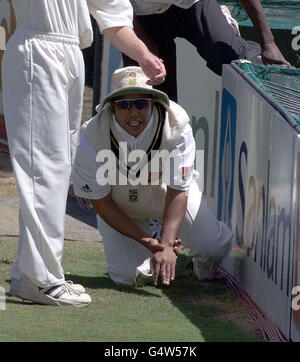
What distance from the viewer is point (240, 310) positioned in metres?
3.82

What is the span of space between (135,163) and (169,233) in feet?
1.14

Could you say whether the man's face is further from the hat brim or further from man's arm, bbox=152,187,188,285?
man's arm, bbox=152,187,188,285

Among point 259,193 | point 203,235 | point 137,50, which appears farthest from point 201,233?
point 137,50

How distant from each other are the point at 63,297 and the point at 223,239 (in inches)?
38.6

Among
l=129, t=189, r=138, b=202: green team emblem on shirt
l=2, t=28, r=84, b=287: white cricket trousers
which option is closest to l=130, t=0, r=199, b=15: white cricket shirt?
l=129, t=189, r=138, b=202: green team emblem on shirt

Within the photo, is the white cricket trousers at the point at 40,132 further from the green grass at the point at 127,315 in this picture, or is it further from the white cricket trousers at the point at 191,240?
the white cricket trousers at the point at 191,240

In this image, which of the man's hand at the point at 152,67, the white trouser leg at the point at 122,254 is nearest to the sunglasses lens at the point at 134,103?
the man's hand at the point at 152,67

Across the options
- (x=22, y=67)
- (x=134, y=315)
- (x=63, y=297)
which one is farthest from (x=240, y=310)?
(x=22, y=67)

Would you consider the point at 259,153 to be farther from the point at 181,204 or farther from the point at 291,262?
the point at 291,262

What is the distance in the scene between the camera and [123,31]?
364 centimetres

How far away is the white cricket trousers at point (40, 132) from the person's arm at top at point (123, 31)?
0.15 metres

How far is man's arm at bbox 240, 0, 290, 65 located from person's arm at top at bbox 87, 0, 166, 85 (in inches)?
54.8

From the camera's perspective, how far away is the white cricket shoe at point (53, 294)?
144 inches
